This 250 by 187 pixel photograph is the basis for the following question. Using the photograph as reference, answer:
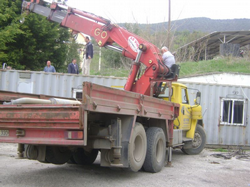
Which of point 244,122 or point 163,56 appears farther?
point 244,122

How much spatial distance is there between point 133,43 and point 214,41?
1857cm

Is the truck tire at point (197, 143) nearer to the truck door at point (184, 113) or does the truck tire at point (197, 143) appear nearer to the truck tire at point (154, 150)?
the truck door at point (184, 113)

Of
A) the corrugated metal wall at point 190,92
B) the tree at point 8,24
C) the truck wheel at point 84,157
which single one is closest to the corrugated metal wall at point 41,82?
the corrugated metal wall at point 190,92

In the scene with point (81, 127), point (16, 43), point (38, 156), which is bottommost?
point (38, 156)

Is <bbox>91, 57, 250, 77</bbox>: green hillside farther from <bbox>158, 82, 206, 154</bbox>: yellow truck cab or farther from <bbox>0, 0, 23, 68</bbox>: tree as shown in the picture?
<bbox>158, 82, 206, 154</bbox>: yellow truck cab

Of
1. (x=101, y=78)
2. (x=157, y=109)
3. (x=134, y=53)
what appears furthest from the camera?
(x=101, y=78)

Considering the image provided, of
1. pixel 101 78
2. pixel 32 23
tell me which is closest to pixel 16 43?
pixel 32 23

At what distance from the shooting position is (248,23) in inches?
2768

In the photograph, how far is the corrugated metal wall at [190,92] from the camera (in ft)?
43.1

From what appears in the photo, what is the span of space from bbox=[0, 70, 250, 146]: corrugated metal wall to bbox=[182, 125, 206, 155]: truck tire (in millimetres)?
2165

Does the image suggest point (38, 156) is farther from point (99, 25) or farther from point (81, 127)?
point (99, 25)

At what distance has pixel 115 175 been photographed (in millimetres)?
7074

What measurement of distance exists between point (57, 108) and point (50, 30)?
729 inches

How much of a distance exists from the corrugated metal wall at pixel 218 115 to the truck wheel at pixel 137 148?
23.1ft
